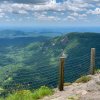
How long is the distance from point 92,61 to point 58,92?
667 cm

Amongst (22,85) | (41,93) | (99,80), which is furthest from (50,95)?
(99,80)

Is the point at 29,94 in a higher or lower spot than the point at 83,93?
higher

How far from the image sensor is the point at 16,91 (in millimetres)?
17516

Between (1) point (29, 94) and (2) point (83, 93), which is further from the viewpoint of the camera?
(2) point (83, 93)

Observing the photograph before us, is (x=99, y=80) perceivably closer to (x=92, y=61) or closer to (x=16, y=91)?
(x=92, y=61)

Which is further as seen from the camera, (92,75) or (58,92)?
(92,75)

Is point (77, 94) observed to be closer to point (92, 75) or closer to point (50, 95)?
point (50, 95)

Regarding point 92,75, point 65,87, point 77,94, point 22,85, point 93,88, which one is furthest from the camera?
point 92,75

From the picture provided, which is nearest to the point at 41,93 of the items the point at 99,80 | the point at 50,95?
the point at 50,95

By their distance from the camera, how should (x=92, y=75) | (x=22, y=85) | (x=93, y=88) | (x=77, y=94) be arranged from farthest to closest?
(x=92, y=75) → (x=93, y=88) → (x=77, y=94) → (x=22, y=85)

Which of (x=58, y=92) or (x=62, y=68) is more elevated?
(x=62, y=68)

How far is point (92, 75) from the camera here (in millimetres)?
25922

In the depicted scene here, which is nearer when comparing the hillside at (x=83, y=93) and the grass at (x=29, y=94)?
the grass at (x=29, y=94)

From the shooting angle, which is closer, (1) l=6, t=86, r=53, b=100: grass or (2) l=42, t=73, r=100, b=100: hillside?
(1) l=6, t=86, r=53, b=100: grass
